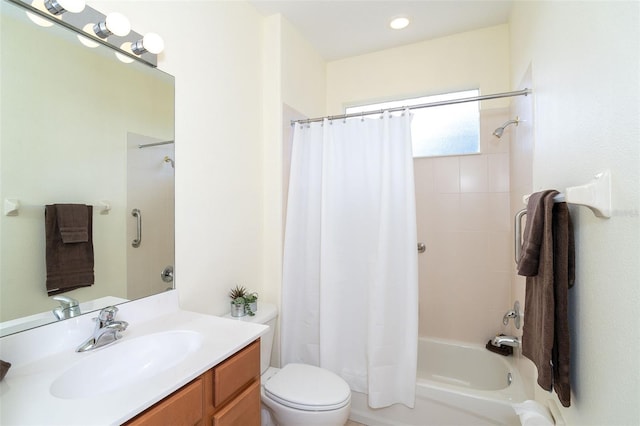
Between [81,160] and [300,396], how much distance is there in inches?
56.7

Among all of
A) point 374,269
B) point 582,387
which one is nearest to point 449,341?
point 374,269

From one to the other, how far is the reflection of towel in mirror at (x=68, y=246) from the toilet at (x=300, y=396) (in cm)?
84

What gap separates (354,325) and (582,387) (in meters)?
1.26

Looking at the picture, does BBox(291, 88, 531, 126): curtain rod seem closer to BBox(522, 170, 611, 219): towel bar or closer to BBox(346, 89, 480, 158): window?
BBox(346, 89, 480, 158): window

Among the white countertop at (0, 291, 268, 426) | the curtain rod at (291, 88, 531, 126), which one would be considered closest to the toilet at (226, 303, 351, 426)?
the white countertop at (0, 291, 268, 426)

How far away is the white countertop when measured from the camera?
27.7 inches

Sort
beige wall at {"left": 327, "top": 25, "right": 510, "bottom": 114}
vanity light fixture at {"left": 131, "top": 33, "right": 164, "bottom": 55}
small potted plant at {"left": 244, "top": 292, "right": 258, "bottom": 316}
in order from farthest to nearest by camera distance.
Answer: beige wall at {"left": 327, "top": 25, "right": 510, "bottom": 114}, small potted plant at {"left": 244, "top": 292, "right": 258, "bottom": 316}, vanity light fixture at {"left": 131, "top": 33, "right": 164, "bottom": 55}

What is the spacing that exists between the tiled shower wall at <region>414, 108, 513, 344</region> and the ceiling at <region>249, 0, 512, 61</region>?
0.69 meters

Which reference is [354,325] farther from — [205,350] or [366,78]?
[366,78]

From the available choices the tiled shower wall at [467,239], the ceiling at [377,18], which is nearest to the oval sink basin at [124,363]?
the tiled shower wall at [467,239]

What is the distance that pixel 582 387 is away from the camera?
859 mm

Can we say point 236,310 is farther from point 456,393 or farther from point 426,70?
point 426,70

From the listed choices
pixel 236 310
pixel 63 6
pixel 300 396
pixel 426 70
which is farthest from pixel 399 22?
pixel 300 396

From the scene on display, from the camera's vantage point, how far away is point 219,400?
39.8 inches
